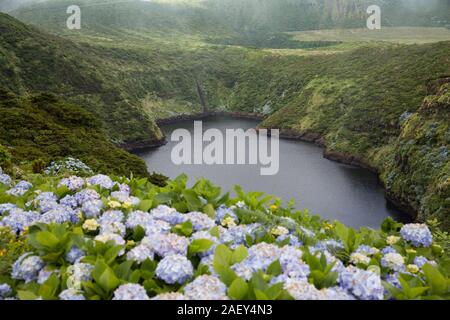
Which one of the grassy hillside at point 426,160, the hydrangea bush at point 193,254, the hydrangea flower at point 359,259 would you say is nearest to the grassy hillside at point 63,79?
the grassy hillside at point 426,160

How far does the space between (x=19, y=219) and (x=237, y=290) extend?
3302 millimetres

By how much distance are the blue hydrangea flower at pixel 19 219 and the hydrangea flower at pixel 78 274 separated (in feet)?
5.15

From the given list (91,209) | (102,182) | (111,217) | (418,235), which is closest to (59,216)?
(91,209)

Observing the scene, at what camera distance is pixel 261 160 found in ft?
243

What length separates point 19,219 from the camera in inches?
226

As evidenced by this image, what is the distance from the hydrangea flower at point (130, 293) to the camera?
12.8 feet

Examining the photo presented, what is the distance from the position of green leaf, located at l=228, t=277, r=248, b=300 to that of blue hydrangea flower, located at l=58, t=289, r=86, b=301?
1.35 meters

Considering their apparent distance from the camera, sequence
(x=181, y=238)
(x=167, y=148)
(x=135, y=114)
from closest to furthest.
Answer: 1. (x=181, y=238)
2. (x=167, y=148)
3. (x=135, y=114)

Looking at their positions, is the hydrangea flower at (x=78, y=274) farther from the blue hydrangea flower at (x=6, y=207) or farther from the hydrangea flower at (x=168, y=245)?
the blue hydrangea flower at (x=6, y=207)

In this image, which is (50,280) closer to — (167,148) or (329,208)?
(329,208)

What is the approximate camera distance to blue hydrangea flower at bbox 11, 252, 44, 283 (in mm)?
4551

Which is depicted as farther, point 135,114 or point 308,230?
point 135,114
